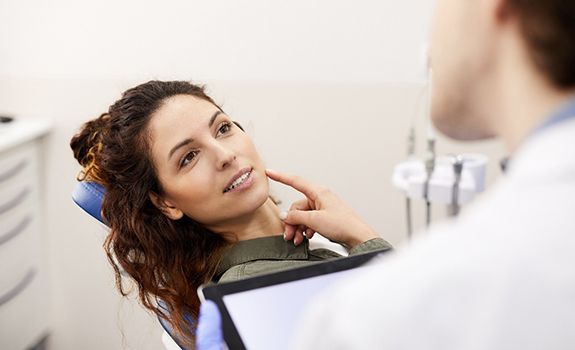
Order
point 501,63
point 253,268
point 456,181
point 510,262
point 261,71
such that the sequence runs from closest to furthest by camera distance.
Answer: point 510,262, point 501,63, point 253,268, point 456,181, point 261,71

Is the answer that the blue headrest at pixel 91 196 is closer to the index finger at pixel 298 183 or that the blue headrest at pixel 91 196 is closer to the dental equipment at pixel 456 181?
the index finger at pixel 298 183

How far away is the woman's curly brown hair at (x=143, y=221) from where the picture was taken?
142 centimetres

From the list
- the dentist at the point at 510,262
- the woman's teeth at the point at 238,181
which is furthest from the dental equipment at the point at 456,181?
the dentist at the point at 510,262

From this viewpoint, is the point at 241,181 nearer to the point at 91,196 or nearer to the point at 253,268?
the point at 253,268

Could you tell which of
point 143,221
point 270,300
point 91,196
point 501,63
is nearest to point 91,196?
point 91,196

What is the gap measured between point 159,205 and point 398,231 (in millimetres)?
1090

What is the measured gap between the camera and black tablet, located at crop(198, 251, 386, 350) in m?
0.92

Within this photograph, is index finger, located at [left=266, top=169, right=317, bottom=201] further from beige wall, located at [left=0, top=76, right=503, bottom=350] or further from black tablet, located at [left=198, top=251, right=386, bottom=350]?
beige wall, located at [left=0, top=76, right=503, bottom=350]

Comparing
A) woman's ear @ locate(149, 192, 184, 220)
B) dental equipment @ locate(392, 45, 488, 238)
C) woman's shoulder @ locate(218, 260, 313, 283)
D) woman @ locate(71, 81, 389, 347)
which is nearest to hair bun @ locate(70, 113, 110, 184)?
woman @ locate(71, 81, 389, 347)

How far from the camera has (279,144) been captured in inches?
89.6

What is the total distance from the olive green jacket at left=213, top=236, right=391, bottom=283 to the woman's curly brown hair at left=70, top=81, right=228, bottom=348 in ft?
0.14

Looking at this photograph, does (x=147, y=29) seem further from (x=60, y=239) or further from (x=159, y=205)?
(x=159, y=205)

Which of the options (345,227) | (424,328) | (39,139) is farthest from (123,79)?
(424,328)

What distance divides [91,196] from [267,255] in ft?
1.27
